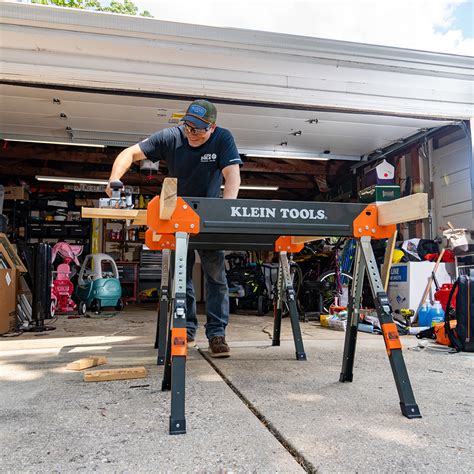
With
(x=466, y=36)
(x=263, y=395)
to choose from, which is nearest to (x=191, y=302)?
(x=263, y=395)

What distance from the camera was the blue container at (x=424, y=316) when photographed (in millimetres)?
4383

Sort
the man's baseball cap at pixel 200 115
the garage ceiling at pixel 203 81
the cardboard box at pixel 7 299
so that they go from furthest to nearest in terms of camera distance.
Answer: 1. the cardboard box at pixel 7 299
2. the garage ceiling at pixel 203 81
3. the man's baseball cap at pixel 200 115

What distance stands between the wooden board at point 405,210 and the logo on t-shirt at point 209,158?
1.08m

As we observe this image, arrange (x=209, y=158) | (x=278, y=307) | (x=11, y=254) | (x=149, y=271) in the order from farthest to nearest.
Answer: (x=149, y=271) < (x=11, y=254) < (x=278, y=307) < (x=209, y=158)

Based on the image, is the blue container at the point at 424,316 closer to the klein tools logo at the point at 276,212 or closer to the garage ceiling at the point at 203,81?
the garage ceiling at the point at 203,81

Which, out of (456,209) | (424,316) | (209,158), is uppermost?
(456,209)

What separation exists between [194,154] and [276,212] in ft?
3.25

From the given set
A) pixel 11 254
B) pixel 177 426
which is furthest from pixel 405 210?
pixel 11 254

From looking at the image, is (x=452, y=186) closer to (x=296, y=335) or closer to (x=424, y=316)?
(x=424, y=316)

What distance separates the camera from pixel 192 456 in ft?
3.76

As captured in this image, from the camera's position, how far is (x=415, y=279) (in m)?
4.99

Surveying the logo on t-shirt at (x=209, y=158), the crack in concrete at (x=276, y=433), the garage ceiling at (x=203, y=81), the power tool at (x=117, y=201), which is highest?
the garage ceiling at (x=203, y=81)

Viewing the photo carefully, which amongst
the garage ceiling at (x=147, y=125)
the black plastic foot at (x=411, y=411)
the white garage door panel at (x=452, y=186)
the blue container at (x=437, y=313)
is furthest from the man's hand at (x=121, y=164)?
the white garage door panel at (x=452, y=186)

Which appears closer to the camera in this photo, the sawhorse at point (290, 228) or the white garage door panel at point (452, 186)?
the sawhorse at point (290, 228)
